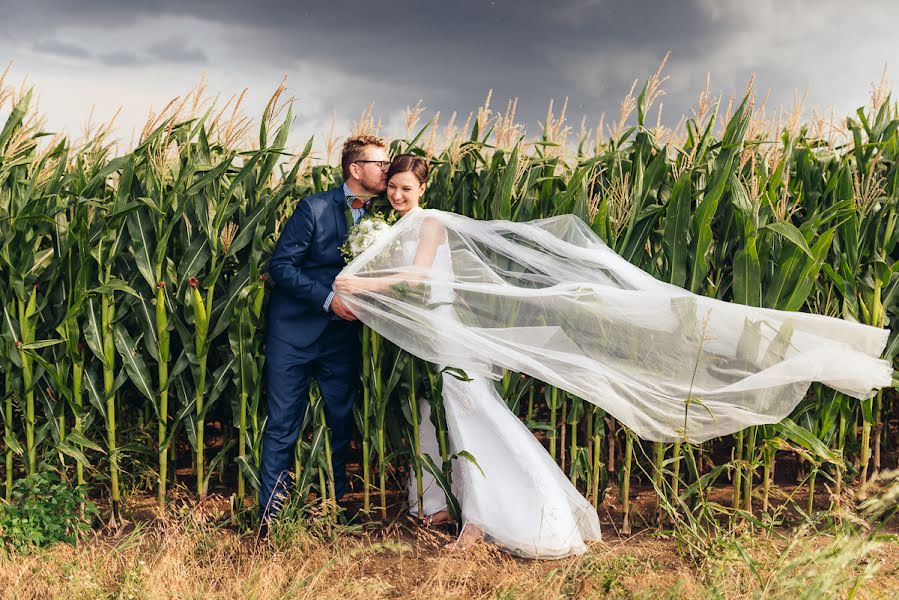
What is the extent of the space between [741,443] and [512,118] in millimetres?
2269

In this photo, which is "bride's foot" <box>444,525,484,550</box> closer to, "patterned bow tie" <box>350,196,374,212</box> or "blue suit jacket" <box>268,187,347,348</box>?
"blue suit jacket" <box>268,187,347,348</box>

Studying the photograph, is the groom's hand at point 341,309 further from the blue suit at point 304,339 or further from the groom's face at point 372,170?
the groom's face at point 372,170

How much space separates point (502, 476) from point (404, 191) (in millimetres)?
1582

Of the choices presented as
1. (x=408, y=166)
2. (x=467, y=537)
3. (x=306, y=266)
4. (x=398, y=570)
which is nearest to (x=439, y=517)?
(x=467, y=537)

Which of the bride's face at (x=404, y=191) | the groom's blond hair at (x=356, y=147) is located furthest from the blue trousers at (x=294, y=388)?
the groom's blond hair at (x=356, y=147)

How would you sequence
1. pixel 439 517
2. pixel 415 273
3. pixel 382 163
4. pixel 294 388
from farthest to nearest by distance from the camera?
pixel 439 517, pixel 294 388, pixel 382 163, pixel 415 273

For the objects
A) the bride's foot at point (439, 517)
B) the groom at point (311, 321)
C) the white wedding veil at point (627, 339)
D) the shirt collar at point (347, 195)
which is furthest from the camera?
the bride's foot at point (439, 517)

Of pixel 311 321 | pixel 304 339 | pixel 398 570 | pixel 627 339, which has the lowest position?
pixel 398 570

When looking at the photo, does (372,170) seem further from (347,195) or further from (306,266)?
(306,266)

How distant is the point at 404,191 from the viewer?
3.89 meters

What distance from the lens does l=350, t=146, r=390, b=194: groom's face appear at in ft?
13.2

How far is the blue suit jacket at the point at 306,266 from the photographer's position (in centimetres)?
393

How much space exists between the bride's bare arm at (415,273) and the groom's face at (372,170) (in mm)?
384

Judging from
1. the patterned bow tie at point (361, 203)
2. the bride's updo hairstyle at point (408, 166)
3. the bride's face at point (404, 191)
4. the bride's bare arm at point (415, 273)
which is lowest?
the bride's bare arm at point (415, 273)
